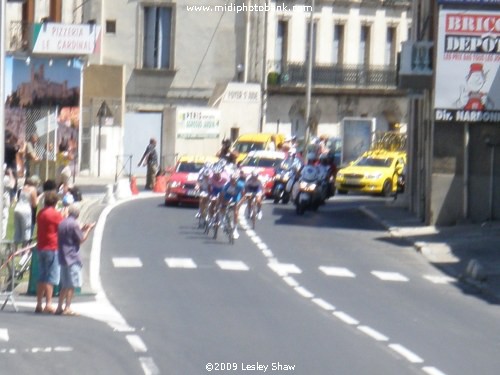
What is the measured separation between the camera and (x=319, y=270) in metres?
26.3

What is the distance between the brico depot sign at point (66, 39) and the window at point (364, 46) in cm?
2579

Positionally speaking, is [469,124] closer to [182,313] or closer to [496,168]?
[496,168]

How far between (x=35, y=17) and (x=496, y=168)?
677 inches

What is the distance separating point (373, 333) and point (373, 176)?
95.4ft

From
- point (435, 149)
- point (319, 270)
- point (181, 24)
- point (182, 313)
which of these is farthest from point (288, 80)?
point (182, 313)

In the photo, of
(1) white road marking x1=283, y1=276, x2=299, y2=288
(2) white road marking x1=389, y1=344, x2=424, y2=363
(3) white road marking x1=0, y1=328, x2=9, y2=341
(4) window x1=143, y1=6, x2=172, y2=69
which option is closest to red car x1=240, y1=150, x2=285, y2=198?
(4) window x1=143, y1=6, x2=172, y2=69

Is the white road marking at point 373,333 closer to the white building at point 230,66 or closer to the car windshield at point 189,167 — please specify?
the car windshield at point 189,167

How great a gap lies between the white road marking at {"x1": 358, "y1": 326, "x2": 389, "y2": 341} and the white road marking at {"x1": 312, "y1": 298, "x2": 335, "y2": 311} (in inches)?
85.8

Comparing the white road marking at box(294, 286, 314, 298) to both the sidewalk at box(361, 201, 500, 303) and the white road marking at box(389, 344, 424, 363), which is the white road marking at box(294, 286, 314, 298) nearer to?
the sidewalk at box(361, 201, 500, 303)

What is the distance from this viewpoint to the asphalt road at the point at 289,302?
15406 mm

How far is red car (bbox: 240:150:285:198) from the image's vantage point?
4262 centimetres

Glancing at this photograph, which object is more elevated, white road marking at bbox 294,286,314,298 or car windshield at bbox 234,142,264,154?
car windshield at bbox 234,142,264,154

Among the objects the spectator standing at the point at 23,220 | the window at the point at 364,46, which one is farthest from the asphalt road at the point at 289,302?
the window at the point at 364,46

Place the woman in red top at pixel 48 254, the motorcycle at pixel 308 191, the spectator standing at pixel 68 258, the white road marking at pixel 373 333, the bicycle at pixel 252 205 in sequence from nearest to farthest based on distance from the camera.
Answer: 1. the white road marking at pixel 373 333
2. the spectator standing at pixel 68 258
3. the woman in red top at pixel 48 254
4. the bicycle at pixel 252 205
5. the motorcycle at pixel 308 191
